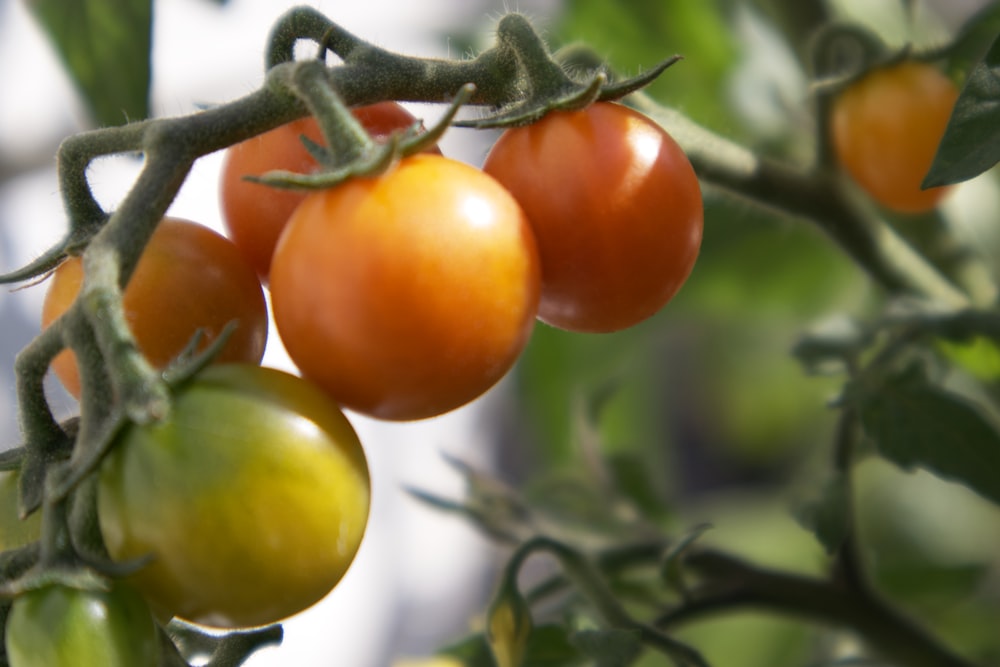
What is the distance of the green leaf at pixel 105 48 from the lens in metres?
0.61

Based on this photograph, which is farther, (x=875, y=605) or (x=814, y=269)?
(x=814, y=269)

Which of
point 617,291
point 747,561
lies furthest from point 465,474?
point 617,291

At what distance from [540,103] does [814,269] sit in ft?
1.98

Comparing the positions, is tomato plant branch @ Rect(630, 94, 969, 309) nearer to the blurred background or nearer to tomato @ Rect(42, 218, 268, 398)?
the blurred background

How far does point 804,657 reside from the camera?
921 millimetres

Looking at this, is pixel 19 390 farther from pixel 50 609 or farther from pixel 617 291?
pixel 617 291

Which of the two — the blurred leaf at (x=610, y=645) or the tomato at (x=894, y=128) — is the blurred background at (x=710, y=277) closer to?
the tomato at (x=894, y=128)

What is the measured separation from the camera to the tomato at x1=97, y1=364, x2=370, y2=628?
319mm

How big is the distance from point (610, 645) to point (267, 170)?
21 cm

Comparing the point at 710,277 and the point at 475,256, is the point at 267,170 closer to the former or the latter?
the point at 475,256

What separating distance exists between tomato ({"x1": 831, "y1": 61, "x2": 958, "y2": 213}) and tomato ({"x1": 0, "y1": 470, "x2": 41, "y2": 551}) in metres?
0.43

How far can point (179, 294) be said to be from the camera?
380mm

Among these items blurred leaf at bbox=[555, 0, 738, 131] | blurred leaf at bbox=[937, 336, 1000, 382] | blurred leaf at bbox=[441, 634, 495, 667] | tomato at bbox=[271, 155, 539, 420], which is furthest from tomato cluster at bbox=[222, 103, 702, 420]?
blurred leaf at bbox=[555, 0, 738, 131]

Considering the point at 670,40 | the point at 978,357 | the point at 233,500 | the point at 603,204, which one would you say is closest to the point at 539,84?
the point at 603,204
